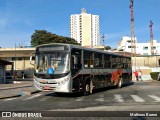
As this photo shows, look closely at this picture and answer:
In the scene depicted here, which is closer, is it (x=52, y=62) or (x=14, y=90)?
(x=52, y=62)

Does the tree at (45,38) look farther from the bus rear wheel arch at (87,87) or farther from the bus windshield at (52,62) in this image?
the bus windshield at (52,62)

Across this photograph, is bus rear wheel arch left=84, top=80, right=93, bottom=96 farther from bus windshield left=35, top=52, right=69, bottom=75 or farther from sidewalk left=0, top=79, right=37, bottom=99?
sidewalk left=0, top=79, right=37, bottom=99

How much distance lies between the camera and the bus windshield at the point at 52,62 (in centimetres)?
1930

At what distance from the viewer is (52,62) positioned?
64.1 ft

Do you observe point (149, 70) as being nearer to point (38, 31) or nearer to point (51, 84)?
point (51, 84)

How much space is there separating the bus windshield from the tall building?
150 m

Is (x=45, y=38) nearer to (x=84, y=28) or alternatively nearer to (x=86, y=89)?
(x=84, y=28)

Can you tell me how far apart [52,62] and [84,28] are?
162169 millimetres

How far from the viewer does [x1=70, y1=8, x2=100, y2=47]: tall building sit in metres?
176

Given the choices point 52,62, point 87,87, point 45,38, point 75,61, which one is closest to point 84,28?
point 45,38

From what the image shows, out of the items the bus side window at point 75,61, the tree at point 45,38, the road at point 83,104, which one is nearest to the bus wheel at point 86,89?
the road at point 83,104

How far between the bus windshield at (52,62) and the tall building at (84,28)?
150 meters

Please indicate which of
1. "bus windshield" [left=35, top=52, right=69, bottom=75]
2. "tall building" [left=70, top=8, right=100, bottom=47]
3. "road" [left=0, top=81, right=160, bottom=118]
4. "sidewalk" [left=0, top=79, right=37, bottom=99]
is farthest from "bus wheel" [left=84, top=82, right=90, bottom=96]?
"tall building" [left=70, top=8, right=100, bottom=47]

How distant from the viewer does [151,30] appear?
150m
